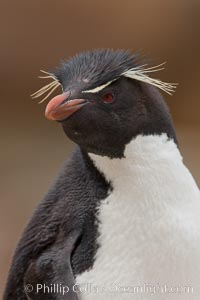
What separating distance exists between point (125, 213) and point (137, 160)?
0.06 m

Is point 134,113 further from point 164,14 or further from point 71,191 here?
point 164,14

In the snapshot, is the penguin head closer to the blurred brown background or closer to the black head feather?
the black head feather

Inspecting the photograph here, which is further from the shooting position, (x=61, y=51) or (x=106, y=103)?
(x=61, y=51)

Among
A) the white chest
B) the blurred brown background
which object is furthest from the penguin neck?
A: the blurred brown background

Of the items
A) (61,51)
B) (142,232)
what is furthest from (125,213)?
(61,51)

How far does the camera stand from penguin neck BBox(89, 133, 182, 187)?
911mm

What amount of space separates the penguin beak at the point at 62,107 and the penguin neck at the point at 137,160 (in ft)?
0.24

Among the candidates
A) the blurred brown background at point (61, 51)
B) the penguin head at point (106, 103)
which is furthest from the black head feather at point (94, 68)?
the blurred brown background at point (61, 51)

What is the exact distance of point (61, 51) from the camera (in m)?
2.93

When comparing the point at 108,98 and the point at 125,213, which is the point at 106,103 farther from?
the point at 125,213

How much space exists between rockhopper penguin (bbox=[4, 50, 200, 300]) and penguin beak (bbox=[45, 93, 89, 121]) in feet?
0.08

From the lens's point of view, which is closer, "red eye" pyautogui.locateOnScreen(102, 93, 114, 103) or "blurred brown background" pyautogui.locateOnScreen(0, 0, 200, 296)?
"red eye" pyautogui.locateOnScreen(102, 93, 114, 103)

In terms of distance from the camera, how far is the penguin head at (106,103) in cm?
87

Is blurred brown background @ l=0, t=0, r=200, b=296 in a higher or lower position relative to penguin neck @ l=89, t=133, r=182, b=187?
lower
